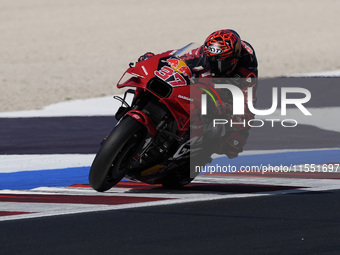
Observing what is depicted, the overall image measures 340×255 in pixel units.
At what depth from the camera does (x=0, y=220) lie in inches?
285

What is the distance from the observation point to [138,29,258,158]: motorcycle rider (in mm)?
8383

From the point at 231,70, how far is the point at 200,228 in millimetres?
2126

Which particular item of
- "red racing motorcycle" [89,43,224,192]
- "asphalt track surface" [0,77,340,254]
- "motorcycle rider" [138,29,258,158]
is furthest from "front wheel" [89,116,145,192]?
"motorcycle rider" [138,29,258,158]

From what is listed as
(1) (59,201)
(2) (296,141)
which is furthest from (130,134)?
(2) (296,141)

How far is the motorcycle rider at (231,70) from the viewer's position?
8383 mm

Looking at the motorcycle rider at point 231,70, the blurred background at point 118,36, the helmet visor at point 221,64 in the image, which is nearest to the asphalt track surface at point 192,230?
the motorcycle rider at point 231,70

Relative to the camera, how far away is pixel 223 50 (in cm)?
834

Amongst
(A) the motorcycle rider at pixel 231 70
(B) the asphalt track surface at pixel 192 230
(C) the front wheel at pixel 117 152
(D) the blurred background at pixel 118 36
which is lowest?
(B) the asphalt track surface at pixel 192 230

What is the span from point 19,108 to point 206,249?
12760 millimetres

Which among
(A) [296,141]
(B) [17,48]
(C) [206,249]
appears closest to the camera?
(C) [206,249]

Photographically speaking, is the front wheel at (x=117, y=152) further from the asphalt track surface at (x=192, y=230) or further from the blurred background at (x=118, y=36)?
the blurred background at (x=118, y=36)

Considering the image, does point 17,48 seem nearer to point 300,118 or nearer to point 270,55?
point 270,55

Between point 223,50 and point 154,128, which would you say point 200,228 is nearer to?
point 154,128

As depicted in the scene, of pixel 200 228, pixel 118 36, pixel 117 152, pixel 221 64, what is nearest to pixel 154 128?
pixel 117 152
